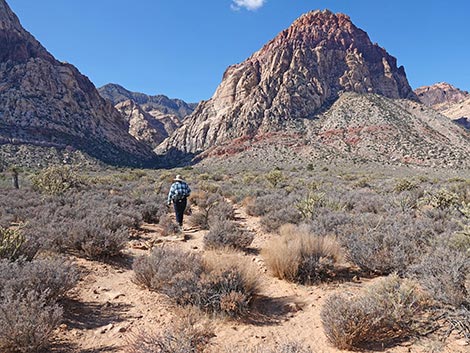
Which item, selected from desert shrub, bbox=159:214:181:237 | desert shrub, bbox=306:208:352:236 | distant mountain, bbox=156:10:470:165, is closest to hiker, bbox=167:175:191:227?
desert shrub, bbox=159:214:181:237

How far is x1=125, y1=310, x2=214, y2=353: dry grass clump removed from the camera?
2792 mm

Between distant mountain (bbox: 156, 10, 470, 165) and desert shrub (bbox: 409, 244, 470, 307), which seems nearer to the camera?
desert shrub (bbox: 409, 244, 470, 307)

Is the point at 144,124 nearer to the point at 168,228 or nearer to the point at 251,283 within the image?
the point at 168,228

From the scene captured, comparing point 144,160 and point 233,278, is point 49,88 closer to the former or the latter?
point 144,160

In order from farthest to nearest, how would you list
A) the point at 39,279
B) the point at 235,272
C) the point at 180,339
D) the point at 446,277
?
the point at 235,272 → the point at 39,279 → the point at 446,277 → the point at 180,339

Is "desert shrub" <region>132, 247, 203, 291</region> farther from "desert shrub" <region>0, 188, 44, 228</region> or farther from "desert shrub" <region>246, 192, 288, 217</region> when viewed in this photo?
"desert shrub" <region>246, 192, 288, 217</region>

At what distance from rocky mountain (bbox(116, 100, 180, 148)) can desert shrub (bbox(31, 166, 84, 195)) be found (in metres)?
85.2

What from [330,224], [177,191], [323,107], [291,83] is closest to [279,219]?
[330,224]

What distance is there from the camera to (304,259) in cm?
521

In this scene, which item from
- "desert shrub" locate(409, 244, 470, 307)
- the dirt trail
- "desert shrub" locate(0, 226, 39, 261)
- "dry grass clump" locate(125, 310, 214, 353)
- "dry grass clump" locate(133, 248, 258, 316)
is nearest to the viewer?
"dry grass clump" locate(125, 310, 214, 353)

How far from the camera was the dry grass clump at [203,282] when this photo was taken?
395 centimetres

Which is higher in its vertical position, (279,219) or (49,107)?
(49,107)

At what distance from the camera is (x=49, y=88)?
208 ft

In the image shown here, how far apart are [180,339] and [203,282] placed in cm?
122
